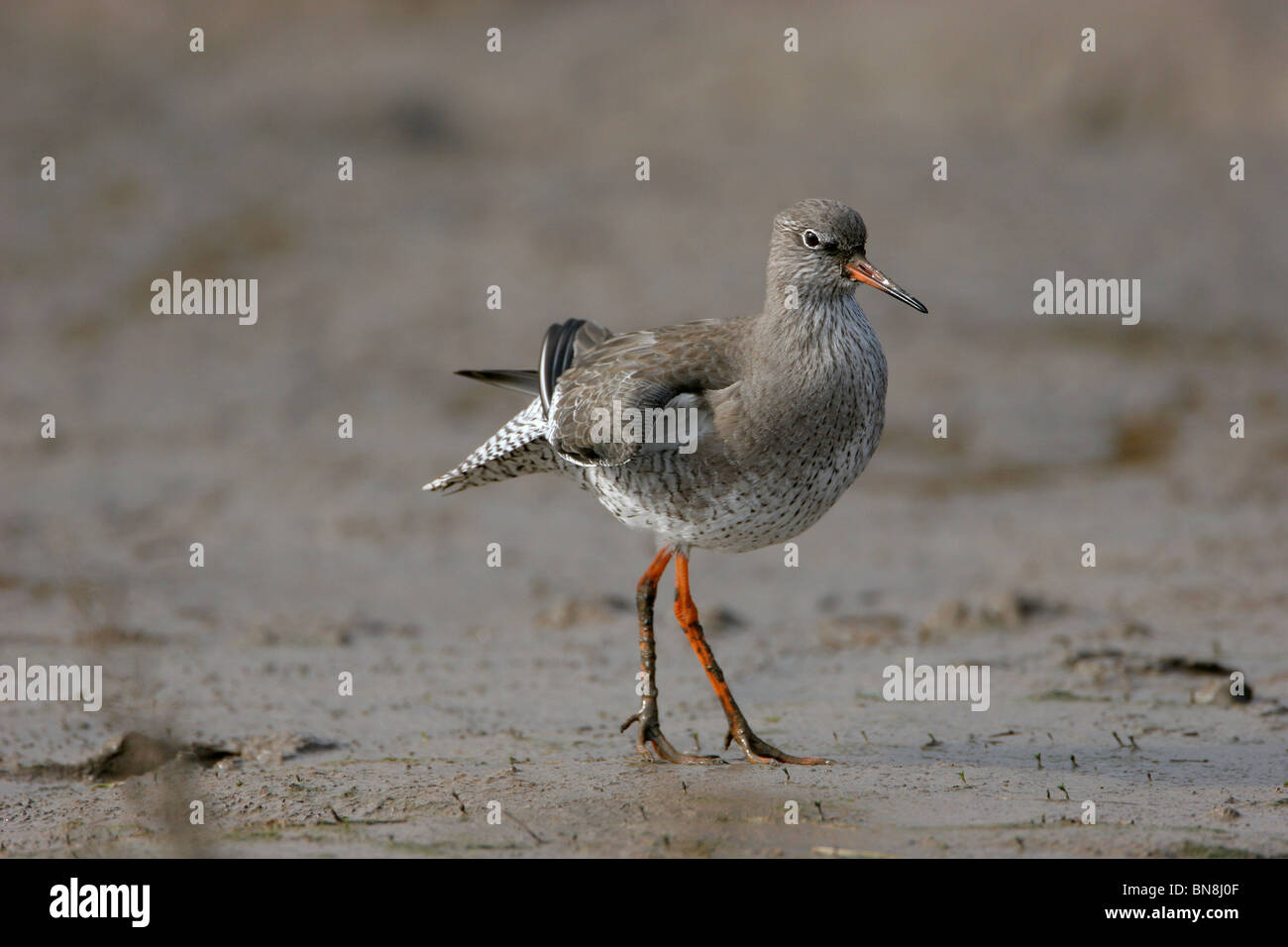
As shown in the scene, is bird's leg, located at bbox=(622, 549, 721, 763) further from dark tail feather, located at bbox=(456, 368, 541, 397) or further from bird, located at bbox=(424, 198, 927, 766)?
dark tail feather, located at bbox=(456, 368, 541, 397)

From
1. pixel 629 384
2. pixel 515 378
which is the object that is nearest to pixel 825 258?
pixel 629 384

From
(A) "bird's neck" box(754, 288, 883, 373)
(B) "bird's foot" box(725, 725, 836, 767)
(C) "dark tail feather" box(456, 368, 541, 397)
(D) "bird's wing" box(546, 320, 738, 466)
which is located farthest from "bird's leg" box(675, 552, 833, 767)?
(C) "dark tail feather" box(456, 368, 541, 397)

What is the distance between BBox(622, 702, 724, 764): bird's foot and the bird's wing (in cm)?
104

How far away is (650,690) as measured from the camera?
6.05 m

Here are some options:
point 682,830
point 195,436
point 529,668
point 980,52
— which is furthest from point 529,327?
point 682,830

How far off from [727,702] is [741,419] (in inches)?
46.2

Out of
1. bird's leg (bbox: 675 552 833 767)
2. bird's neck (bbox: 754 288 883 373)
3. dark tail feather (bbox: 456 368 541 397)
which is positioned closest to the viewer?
bird's neck (bbox: 754 288 883 373)

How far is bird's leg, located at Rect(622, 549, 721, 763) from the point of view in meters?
5.95

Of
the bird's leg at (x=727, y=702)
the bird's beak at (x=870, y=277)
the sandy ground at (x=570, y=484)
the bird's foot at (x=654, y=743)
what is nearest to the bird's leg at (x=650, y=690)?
the bird's foot at (x=654, y=743)

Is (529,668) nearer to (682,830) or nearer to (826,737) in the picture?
(826,737)

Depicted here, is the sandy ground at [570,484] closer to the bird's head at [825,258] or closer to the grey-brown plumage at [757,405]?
the grey-brown plumage at [757,405]

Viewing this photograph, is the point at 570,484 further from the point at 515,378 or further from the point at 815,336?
the point at 815,336

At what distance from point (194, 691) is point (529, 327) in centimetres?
615

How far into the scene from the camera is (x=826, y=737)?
6285mm
